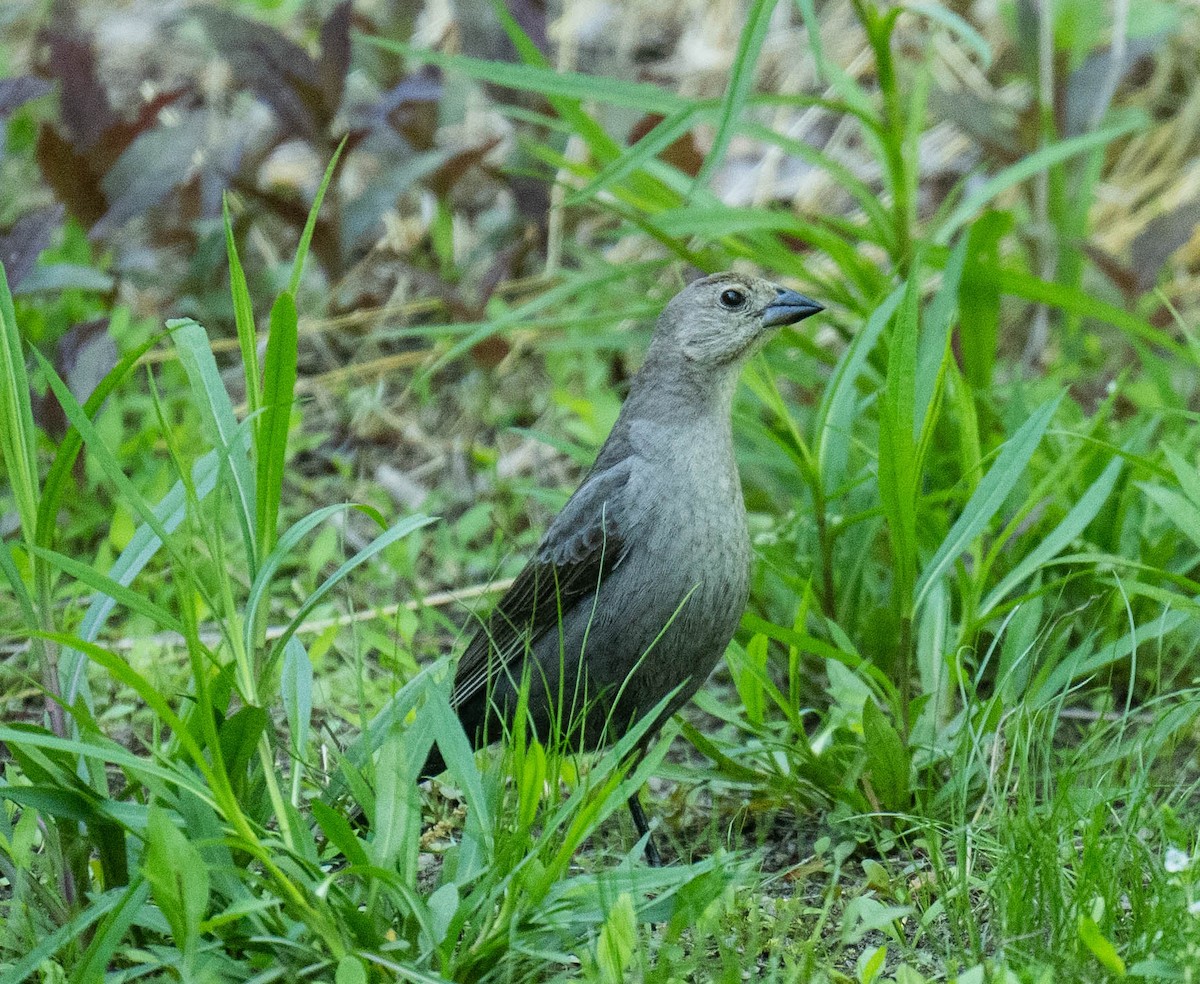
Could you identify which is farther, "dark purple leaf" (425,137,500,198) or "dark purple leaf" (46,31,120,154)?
"dark purple leaf" (425,137,500,198)

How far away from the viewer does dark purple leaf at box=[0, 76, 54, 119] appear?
398 centimetres

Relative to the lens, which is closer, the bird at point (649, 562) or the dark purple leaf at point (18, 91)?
the bird at point (649, 562)

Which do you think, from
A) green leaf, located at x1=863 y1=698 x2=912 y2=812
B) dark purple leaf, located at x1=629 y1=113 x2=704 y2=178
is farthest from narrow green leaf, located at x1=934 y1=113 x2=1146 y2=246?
green leaf, located at x1=863 y1=698 x2=912 y2=812

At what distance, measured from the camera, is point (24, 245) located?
12.3ft

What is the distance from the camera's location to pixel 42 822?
7.89 ft

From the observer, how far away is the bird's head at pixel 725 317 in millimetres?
3166

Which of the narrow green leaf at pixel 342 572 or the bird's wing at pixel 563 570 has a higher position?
the narrow green leaf at pixel 342 572

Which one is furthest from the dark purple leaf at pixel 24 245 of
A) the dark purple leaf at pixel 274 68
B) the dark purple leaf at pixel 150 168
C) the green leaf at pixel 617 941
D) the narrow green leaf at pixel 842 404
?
the green leaf at pixel 617 941

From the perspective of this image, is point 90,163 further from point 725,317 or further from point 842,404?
point 842,404

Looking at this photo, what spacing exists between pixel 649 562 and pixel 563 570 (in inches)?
8.0

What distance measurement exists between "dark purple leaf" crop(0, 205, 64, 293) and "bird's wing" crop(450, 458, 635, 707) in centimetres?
159

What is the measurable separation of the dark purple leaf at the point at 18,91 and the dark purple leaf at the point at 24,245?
0.39 metres

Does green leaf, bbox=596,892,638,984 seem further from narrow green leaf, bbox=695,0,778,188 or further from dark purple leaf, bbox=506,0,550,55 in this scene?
dark purple leaf, bbox=506,0,550,55

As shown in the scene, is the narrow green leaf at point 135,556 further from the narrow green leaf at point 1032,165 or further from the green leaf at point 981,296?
the narrow green leaf at point 1032,165
